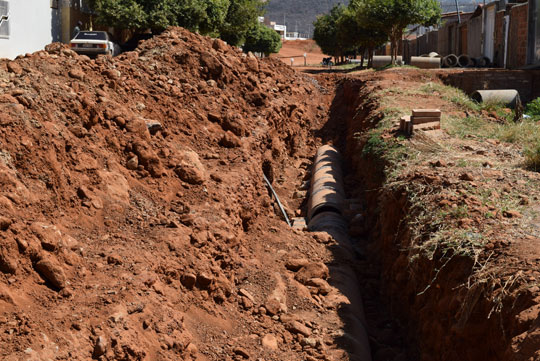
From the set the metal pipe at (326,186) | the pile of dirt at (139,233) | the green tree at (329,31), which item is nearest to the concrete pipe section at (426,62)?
the metal pipe at (326,186)

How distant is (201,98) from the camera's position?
413 inches

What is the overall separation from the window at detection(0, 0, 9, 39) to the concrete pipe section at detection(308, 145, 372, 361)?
12.8 m

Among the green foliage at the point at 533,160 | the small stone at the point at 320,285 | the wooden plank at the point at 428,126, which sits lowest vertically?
the small stone at the point at 320,285

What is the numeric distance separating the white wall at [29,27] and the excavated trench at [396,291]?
14.2 m

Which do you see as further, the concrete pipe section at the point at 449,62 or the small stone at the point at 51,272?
the concrete pipe section at the point at 449,62

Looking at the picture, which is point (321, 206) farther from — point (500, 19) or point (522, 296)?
point (500, 19)

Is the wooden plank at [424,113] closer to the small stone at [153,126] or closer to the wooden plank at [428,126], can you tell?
the wooden plank at [428,126]

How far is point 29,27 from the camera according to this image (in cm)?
2303

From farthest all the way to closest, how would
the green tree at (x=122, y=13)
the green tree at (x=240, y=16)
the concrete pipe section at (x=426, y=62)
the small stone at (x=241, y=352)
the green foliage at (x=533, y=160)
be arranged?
the green tree at (x=240, y=16), the concrete pipe section at (x=426, y=62), the green tree at (x=122, y=13), the green foliage at (x=533, y=160), the small stone at (x=241, y=352)

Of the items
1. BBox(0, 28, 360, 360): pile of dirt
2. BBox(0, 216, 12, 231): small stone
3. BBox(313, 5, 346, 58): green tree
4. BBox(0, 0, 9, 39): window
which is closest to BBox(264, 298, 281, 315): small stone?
BBox(0, 28, 360, 360): pile of dirt

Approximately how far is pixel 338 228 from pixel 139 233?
163 inches

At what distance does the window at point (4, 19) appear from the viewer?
20.6 m

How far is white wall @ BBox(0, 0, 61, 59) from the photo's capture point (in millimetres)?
21516

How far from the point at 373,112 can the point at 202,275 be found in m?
7.63
